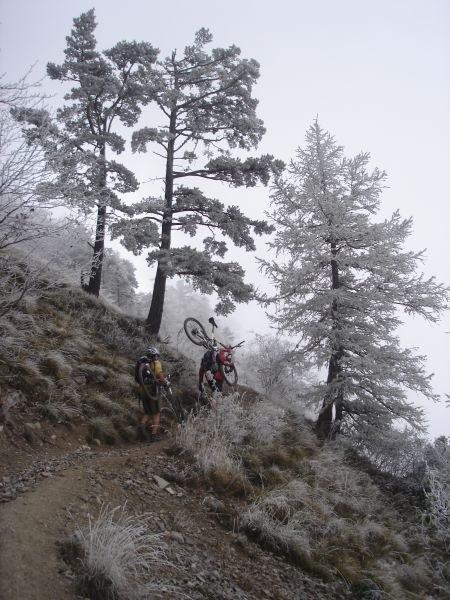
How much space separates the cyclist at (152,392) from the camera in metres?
7.89

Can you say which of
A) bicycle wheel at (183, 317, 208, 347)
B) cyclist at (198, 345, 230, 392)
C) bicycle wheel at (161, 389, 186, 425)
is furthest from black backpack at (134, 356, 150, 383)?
bicycle wheel at (183, 317, 208, 347)

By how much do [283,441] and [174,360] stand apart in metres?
4.82

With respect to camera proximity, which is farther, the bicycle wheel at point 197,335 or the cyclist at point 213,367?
the bicycle wheel at point 197,335

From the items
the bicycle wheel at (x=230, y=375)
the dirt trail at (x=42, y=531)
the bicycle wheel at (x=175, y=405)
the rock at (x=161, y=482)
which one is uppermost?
the bicycle wheel at (x=230, y=375)

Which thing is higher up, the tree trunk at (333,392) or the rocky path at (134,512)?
the tree trunk at (333,392)

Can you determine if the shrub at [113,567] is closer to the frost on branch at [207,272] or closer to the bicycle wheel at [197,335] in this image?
the bicycle wheel at [197,335]

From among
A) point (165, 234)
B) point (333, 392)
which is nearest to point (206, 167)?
point (165, 234)

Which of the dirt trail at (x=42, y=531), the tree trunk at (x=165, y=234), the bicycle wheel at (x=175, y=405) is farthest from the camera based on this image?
the tree trunk at (x=165, y=234)

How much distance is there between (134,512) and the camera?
4770mm

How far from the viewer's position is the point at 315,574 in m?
5.06

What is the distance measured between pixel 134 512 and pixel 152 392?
3348 mm

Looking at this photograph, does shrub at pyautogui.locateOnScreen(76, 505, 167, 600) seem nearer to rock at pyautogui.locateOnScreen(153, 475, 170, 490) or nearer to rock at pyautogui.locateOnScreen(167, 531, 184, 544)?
rock at pyautogui.locateOnScreen(167, 531, 184, 544)

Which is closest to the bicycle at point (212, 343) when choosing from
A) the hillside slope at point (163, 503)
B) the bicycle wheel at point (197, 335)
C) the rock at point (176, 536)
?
the bicycle wheel at point (197, 335)

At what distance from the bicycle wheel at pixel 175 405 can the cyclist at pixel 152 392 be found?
73cm
